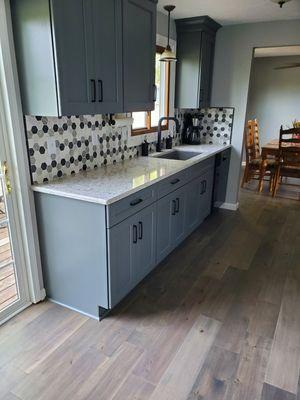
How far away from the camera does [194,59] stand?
3664 mm

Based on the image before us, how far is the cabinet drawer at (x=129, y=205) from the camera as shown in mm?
1923

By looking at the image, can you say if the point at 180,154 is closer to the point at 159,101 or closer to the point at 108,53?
the point at 159,101

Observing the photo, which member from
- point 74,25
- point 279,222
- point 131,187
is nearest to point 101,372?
point 131,187

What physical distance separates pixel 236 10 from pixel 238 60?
0.76 m

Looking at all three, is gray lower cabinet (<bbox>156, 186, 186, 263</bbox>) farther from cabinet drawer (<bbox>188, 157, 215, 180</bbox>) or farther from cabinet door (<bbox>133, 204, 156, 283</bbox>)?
cabinet drawer (<bbox>188, 157, 215, 180</bbox>)

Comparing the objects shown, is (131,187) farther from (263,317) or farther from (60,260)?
(263,317)

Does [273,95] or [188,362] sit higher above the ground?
[273,95]

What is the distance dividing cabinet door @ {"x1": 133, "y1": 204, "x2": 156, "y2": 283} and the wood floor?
169 millimetres

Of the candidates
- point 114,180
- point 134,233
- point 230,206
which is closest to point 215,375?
point 134,233

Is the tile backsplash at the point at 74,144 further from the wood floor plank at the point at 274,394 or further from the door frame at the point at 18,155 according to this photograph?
the wood floor plank at the point at 274,394

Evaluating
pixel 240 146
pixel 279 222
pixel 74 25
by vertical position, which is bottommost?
pixel 279 222

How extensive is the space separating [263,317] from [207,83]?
9.59 feet

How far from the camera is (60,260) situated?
2.19 metres

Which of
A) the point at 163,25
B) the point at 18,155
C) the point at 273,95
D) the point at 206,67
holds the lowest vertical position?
the point at 18,155
